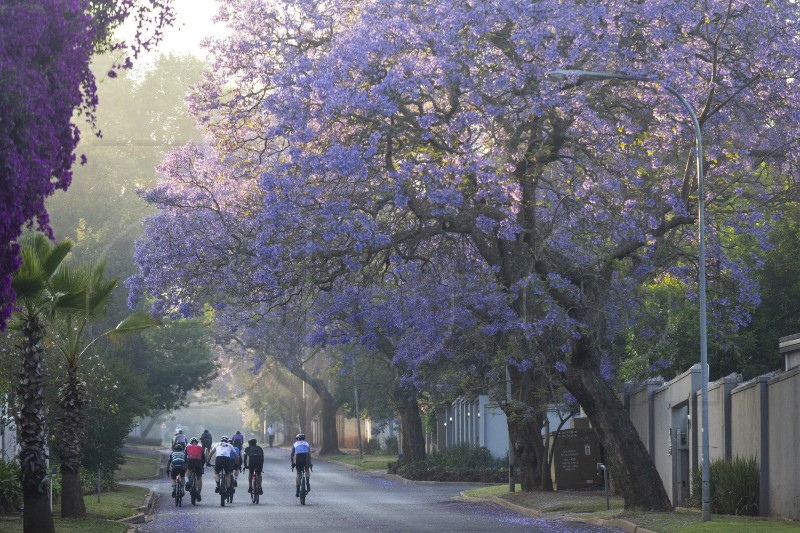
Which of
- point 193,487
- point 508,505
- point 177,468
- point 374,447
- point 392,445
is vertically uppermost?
point 177,468

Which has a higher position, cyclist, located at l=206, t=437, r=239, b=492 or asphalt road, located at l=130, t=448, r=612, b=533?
cyclist, located at l=206, t=437, r=239, b=492

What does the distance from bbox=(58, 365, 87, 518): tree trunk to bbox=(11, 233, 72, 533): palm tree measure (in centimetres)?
223

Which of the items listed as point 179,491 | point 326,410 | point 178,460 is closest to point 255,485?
point 179,491

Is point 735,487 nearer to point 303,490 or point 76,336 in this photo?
point 303,490

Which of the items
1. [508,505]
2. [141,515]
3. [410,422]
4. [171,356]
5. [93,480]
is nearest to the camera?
[141,515]

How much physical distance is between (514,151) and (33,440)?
408 inches

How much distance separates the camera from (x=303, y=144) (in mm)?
24328

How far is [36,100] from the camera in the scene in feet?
41.5

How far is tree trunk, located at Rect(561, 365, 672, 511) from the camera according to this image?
25312 mm

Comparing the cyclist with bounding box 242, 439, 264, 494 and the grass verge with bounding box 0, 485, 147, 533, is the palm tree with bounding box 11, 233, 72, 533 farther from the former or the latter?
the cyclist with bounding box 242, 439, 264, 494

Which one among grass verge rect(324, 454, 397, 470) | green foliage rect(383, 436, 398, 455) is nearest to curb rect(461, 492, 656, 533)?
grass verge rect(324, 454, 397, 470)

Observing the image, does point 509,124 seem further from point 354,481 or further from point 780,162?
point 354,481

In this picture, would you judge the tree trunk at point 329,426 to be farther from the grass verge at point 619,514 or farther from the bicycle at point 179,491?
the bicycle at point 179,491

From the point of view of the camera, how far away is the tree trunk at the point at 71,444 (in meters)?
24.1
